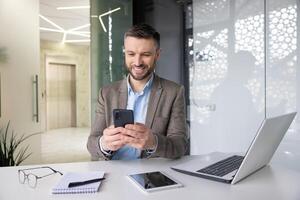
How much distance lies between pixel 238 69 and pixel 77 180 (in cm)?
252

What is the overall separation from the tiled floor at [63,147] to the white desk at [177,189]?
11.8ft

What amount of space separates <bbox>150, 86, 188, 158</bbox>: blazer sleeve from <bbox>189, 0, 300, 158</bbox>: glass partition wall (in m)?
1.63

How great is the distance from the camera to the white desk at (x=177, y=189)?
925mm

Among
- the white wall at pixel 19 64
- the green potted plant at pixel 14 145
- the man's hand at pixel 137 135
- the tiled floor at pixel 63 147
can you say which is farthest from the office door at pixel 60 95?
the man's hand at pixel 137 135

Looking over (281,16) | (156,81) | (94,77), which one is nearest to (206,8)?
(281,16)

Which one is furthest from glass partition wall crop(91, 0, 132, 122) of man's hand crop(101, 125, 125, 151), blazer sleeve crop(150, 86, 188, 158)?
man's hand crop(101, 125, 125, 151)

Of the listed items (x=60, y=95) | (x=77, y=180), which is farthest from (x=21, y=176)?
(x=60, y=95)

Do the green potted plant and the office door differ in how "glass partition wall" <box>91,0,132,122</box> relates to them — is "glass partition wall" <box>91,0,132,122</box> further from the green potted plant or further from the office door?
the office door

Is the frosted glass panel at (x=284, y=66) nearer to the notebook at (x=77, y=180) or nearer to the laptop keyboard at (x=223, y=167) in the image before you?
the laptop keyboard at (x=223, y=167)

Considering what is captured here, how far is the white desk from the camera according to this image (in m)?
0.93

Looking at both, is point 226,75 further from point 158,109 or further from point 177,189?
point 177,189

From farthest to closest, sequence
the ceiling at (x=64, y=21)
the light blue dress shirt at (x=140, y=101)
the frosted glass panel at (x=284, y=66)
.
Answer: the ceiling at (x=64, y=21) < the frosted glass panel at (x=284, y=66) < the light blue dress shirt at (x=140, y=101)

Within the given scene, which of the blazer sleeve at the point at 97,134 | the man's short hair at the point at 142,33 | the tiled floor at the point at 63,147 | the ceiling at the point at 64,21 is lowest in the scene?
the tiled floor at the point at 63,147

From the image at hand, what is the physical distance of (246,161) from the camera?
39.8 inches
